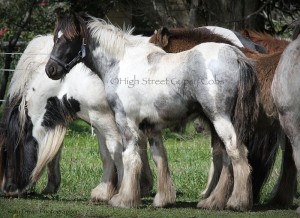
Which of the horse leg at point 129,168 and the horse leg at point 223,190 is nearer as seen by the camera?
the horse leg at point 223,190

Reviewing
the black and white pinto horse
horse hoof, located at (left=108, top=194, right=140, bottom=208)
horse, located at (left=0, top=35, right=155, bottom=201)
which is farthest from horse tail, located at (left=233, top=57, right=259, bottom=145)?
horse, located at (left=0, top=35, right=155, bottom=201)

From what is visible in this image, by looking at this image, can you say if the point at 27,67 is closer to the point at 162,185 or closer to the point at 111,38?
the point at 111,38

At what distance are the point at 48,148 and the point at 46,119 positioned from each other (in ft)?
1.13

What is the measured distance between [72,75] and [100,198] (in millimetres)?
1428

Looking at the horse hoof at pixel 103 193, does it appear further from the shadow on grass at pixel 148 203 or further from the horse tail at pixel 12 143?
the horse tail at pixel 12 143

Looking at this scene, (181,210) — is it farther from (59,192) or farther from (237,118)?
(59,192)

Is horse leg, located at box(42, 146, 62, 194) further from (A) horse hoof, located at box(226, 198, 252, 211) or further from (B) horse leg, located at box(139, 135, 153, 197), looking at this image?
(A) horse hoof, located at box(226, 198, 252, 211)

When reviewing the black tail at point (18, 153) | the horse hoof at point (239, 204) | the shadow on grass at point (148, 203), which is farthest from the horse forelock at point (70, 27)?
the horse hoof at point (239, 204)

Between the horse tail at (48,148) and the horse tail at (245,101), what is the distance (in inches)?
94.1

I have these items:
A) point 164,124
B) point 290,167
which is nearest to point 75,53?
point 164,124

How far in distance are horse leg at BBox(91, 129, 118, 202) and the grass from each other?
0.51 ft

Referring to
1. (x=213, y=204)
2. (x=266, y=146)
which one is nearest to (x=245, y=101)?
(x=266, y=146)

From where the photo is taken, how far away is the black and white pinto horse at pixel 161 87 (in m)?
8.20

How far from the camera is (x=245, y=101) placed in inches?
324
